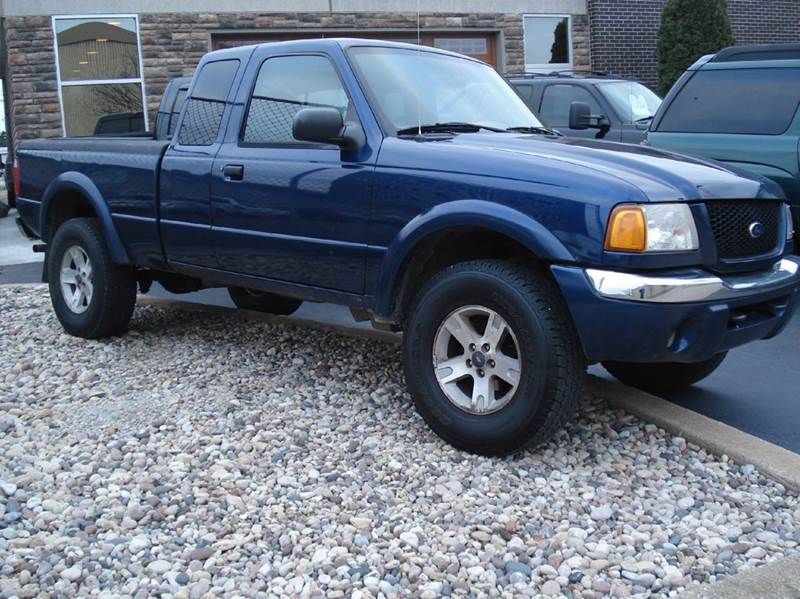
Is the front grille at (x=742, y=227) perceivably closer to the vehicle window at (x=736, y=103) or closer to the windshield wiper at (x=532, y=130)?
the windshield wiper at (x=532, y=130)

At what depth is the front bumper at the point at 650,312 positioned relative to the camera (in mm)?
3533

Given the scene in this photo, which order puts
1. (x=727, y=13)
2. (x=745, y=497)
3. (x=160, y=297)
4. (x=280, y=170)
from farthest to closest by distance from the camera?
(x=727, y=13) → (x=160, y=297) → (x=280, y=170) → (x=745, y=497)

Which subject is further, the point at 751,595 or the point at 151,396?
the point at 151,396

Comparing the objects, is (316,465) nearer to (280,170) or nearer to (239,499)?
(239,499)

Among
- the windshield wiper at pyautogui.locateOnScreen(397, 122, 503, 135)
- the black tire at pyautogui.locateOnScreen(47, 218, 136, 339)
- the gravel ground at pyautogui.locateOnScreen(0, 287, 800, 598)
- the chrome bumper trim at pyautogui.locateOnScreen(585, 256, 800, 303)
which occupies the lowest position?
the gravel ground at pyautogui.locateOnScreen(0, 287, 800, 598)

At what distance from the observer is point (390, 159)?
168 inches

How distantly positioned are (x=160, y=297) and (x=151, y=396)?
311cm

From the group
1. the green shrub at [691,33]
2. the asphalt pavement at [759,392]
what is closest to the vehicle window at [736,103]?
the asphalt pavement at [759,392]

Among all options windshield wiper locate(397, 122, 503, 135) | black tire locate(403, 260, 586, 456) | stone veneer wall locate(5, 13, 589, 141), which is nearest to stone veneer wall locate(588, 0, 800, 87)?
stone veneer wall locate(5, 13, 589, 141)

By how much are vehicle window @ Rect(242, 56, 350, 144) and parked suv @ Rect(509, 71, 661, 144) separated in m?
5.57

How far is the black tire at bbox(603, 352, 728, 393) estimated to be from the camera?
15.6 feet

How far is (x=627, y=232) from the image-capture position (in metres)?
3.56

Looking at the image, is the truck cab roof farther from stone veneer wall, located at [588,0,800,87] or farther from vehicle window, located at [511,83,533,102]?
stone veneer wall, located at [588,0,800,87]

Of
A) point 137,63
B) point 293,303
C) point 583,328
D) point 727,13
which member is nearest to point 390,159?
point 583,328
